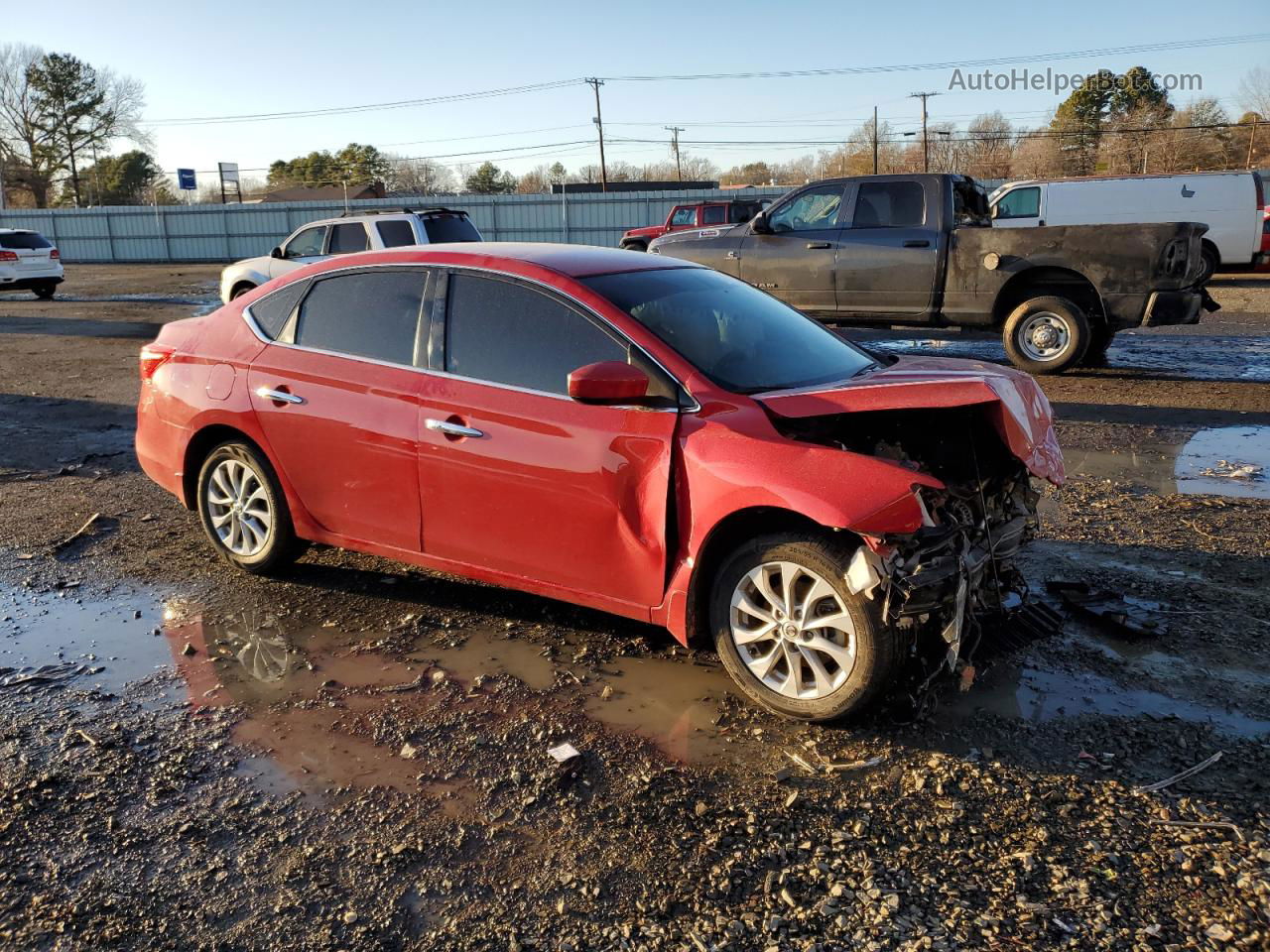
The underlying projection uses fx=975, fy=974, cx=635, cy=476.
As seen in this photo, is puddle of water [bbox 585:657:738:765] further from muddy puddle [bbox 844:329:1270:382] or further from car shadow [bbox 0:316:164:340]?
car shadow [bbox 0:316:164:340]

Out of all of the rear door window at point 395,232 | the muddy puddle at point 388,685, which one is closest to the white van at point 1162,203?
the rear door window at point 395,232

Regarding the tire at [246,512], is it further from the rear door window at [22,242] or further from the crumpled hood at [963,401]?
the rear door window at [22,242]

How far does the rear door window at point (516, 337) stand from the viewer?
3971mm

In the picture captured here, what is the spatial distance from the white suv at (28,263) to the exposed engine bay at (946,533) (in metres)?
24.3

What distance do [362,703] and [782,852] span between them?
5.91ft

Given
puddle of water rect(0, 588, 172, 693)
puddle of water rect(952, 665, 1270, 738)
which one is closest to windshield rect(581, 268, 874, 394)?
puddle of water rect(952, 665, 1270, 738)

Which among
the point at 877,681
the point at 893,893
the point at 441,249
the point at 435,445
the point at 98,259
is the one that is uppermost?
the point at 98,259

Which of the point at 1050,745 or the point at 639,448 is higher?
the point at 639,448

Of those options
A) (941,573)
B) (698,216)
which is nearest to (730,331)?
(941,573)

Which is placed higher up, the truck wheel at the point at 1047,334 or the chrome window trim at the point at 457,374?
the chrome window trim at the point at 457,374

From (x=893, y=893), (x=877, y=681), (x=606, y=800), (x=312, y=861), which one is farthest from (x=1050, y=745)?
(x=312, y=861)

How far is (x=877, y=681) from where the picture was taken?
3363 mm

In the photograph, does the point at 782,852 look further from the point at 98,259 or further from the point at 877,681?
the point at 98,259

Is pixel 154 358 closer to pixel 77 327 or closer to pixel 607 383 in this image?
pixel 607 383
